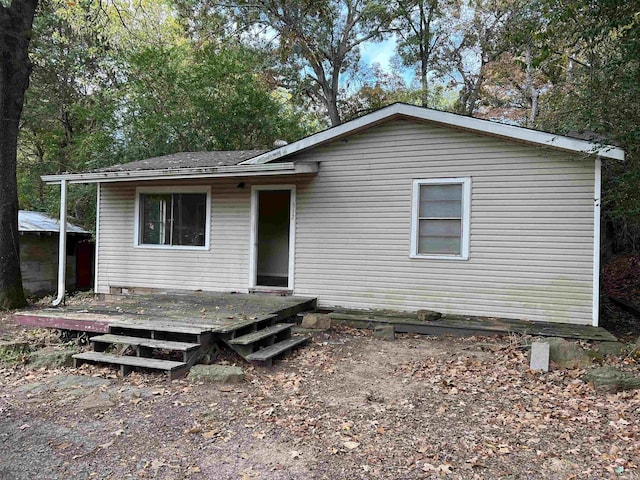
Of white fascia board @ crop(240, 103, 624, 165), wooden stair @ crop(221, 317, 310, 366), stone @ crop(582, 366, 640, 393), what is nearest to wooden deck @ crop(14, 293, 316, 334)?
wooden stair @ crop(221, 317, 310, 366)

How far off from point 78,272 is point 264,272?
23.7 feet

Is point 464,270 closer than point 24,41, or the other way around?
point 464,270

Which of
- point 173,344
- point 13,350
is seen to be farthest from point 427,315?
point 13,350

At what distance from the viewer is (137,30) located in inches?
790

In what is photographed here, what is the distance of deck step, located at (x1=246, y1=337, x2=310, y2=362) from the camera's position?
5087 millimetres

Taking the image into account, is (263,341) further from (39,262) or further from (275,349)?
(39,262)

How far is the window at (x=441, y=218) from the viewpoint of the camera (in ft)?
23.2

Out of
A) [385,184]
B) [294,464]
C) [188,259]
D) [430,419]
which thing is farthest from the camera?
[188,259]

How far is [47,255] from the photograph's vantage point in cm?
1310

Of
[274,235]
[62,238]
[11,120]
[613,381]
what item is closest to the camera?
[613,381]

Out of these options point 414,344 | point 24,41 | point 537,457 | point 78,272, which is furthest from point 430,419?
point 78,272

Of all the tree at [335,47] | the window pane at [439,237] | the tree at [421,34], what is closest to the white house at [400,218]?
the window pane at [439,237]

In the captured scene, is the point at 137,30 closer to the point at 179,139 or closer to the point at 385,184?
the point at 179,139

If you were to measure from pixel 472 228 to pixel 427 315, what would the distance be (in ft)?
5.20
